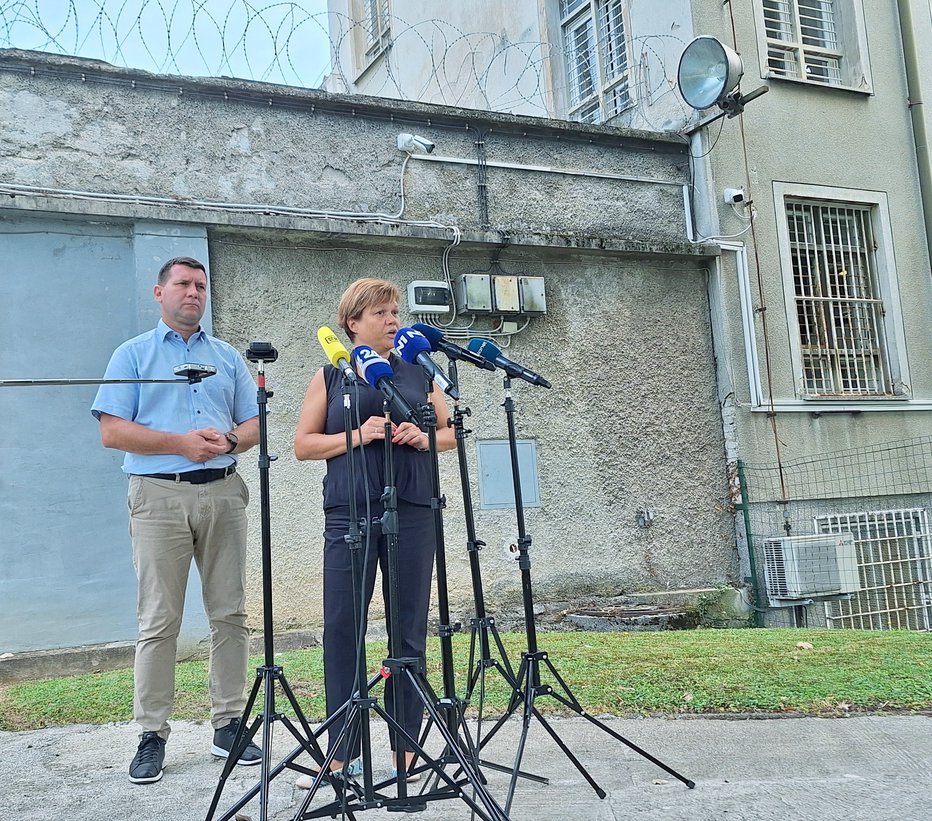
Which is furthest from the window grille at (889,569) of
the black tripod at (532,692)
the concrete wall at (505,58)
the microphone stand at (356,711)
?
the microphone stand at (356,711)

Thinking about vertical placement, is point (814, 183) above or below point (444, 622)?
above

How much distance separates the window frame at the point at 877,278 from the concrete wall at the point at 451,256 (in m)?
0.92

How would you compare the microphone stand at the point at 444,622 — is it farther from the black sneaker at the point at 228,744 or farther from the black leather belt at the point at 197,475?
the black leather belt at the point at 197,475

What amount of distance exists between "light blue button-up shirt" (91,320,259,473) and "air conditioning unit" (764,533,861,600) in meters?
5.55

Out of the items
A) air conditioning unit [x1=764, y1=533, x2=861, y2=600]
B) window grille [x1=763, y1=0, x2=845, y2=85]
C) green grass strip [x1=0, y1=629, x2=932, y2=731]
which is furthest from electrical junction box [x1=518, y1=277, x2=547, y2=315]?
window grille [x1=763, y1=0, x2=845, y2=85]

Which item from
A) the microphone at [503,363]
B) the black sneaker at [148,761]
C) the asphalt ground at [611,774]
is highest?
the microphone at [503,363]

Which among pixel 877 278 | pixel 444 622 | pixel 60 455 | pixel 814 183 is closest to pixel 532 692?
pixel 444 622

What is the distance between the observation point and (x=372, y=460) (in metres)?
3.57

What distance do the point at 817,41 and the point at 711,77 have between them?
2249mm

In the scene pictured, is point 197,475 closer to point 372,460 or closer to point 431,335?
point 372,460

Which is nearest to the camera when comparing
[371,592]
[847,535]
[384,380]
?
[384,380]

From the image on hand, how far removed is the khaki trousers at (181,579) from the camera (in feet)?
12.2

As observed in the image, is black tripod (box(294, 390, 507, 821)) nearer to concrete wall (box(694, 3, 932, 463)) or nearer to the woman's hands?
the woman's hands

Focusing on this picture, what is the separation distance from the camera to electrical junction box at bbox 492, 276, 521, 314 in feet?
24.9
